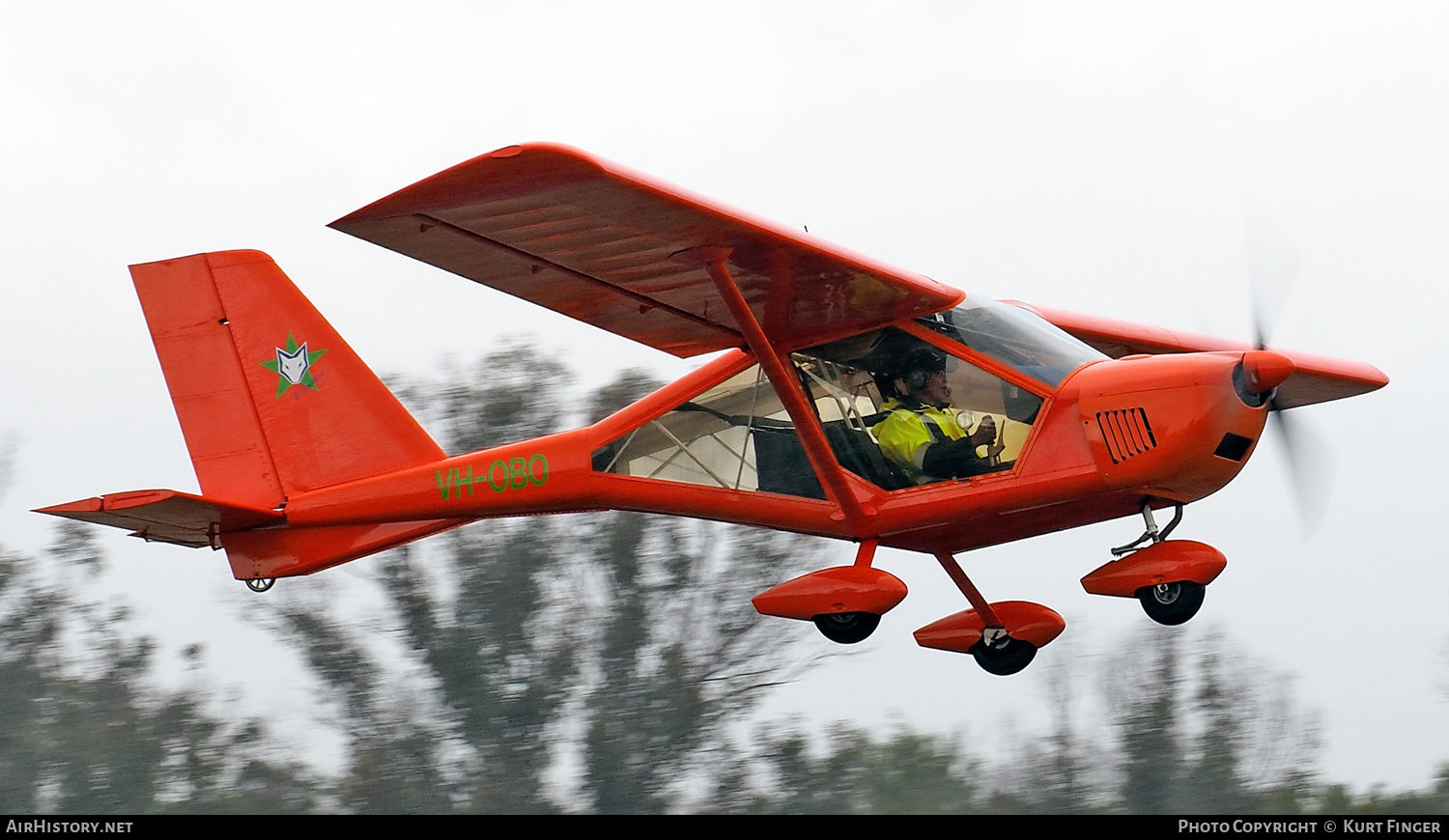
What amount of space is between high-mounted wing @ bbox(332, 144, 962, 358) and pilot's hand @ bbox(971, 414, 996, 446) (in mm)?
682

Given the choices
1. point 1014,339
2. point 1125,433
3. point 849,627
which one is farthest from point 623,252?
point 1125,433

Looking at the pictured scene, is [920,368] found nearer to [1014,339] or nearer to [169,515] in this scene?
[1014,339]

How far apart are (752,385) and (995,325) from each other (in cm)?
145

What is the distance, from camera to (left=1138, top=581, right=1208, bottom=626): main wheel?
8.16m

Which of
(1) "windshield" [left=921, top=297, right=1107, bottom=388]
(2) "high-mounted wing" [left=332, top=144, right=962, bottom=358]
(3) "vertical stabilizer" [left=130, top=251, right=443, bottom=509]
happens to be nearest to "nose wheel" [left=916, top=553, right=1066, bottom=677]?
(1) "windshield" [left=921, top=297, right=1107, bottom=388]

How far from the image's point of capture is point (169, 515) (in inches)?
379

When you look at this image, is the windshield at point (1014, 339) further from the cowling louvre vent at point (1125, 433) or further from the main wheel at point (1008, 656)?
the main wheel at point (1008, 656)

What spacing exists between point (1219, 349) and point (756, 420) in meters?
3.72

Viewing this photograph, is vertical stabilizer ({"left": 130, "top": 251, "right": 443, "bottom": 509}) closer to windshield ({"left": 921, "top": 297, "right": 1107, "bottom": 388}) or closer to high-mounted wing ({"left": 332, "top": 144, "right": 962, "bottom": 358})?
high-mounted wing ({"left": 332, "top": 144, "right": 962, "bottom": 358})

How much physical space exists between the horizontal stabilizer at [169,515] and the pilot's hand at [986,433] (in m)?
4.68

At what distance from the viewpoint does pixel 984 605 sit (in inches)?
367

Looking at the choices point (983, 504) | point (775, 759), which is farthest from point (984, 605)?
point (775, 759)

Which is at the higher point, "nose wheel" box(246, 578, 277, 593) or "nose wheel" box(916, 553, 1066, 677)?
"nose wheel" box(246, 578, 277, 593)

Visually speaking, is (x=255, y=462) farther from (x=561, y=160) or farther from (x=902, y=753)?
(x=902, y=753)
